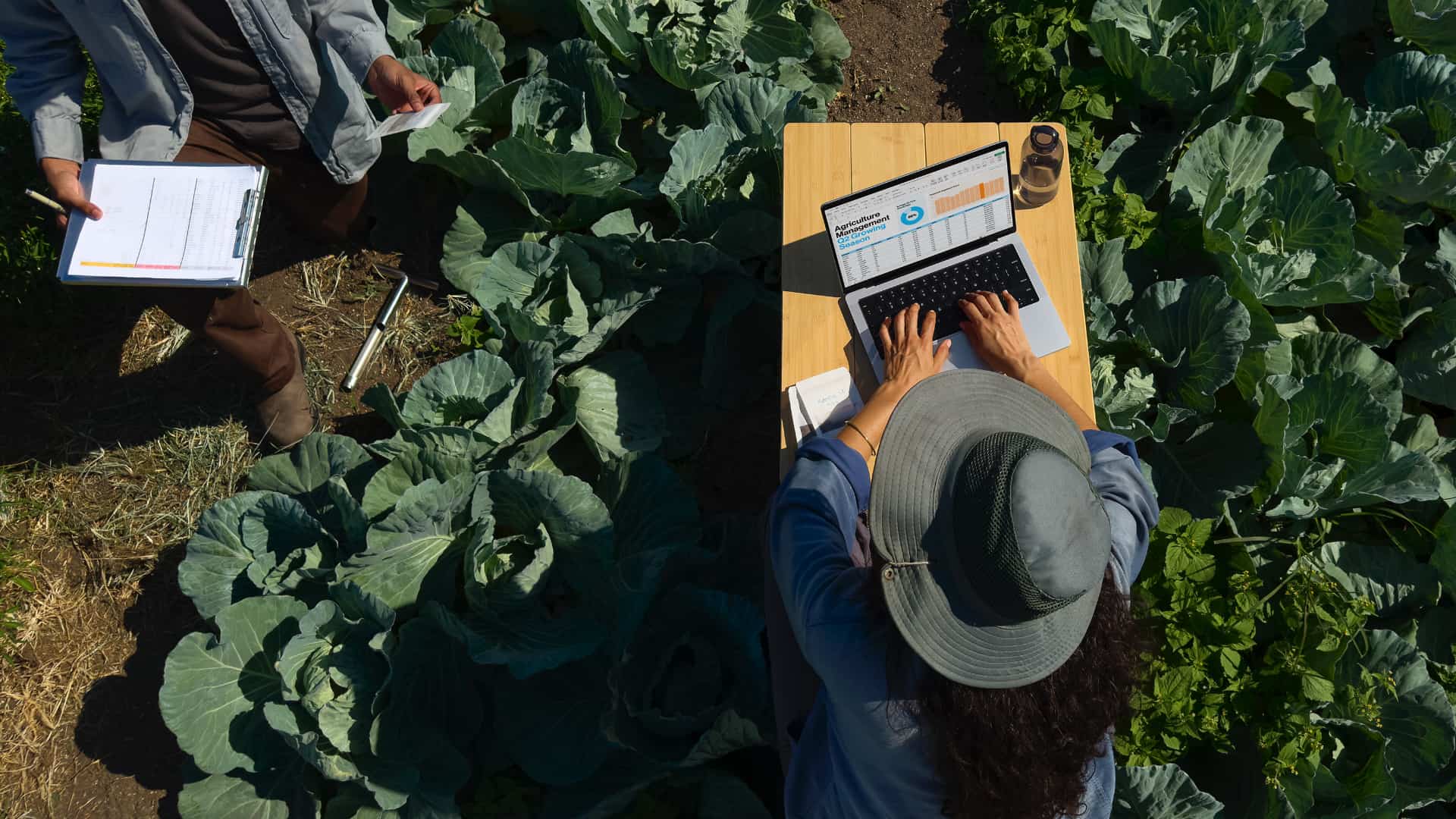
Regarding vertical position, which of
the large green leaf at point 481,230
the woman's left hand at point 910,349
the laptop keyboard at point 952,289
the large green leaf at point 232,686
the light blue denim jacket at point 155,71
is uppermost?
the light blue denim jacket at point 155,71

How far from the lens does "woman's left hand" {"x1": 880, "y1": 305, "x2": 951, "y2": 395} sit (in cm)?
246

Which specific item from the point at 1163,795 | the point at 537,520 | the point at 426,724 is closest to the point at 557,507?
the point at 537,520

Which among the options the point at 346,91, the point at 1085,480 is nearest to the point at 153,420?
the point at 346,91

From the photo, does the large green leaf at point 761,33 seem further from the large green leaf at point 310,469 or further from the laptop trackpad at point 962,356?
the large green leaf at point 310,469

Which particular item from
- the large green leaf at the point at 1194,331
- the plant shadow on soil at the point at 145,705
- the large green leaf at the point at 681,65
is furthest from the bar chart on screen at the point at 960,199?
the plant shadow on soil at the point at 145,705

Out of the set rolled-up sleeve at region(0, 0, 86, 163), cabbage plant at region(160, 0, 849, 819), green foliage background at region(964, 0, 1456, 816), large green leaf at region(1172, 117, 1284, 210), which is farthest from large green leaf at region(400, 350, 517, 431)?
large green leaf at region(1172, 117, 1284, 210)

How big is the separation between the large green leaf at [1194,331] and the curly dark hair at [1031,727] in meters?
1.56

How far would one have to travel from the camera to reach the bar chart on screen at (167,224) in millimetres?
2758

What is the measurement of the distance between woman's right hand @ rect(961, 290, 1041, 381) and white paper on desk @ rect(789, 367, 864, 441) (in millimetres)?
348

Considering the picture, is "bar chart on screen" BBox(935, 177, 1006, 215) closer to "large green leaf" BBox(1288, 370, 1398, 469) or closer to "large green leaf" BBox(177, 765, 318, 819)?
"large green leaf" BBox(1288, 370, 1398, 469)

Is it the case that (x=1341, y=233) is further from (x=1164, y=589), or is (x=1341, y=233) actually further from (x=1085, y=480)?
(x=1085, y=480)

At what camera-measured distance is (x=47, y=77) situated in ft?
9.40

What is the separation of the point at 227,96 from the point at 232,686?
6.19ft

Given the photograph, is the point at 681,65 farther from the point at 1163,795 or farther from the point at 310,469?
the point at 1163,795
